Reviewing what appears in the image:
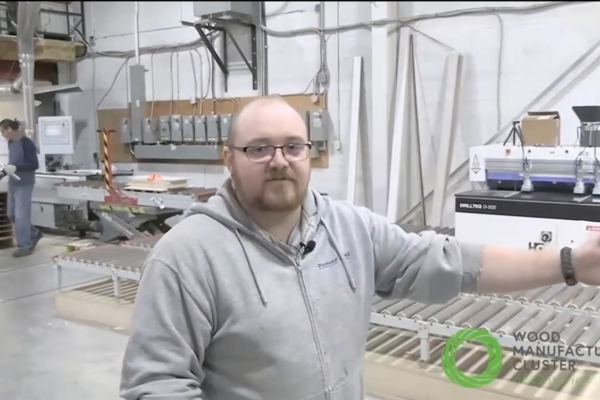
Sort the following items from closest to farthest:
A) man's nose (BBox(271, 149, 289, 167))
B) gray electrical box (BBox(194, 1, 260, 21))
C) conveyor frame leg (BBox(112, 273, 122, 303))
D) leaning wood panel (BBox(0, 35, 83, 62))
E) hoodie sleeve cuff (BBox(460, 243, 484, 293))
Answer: man's nose (BBox(271, 149, 289, 167)), hoodie sleeve cuff (BBox(460, 243, 484, 293)), leaning wood panel (BBox(0, 35, 83, 62)), gray electrical box (BBox(194, 1, 260, 21)), conveyor frame leg (BBox(112, 273, 122, 303))

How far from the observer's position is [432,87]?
4.39 m

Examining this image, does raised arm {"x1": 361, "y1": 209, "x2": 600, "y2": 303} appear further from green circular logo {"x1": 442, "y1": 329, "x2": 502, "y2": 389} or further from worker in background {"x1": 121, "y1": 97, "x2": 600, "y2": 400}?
green circular logo {"x1": 442, "y1": 329, "x2": 502, "y2": 389}

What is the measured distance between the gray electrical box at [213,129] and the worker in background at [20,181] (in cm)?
74

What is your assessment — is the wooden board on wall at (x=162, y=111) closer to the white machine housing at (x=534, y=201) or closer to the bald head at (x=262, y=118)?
the bald head at (x=262, y=118)

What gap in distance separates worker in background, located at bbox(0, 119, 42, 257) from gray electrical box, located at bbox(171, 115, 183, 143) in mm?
715

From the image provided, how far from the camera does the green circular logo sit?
8.46 feet

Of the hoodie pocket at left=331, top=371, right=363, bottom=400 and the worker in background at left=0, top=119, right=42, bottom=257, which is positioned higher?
the worker in background at left=0, top=119, right=42, bottom=257

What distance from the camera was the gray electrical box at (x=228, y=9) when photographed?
2168mm

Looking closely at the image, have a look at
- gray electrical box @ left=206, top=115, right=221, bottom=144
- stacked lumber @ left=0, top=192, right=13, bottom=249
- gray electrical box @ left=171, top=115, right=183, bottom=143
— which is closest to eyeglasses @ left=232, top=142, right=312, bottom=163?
stacked lumber @ left=0, top=192, right=13, bottom=249

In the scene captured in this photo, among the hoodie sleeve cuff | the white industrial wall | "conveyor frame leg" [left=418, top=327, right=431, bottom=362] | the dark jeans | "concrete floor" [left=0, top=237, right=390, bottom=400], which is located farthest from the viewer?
the white industrial wall

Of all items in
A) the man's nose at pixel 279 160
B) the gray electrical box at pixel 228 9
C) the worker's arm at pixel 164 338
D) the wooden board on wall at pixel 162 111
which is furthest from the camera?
the wooden board on wall at pixel 162 111

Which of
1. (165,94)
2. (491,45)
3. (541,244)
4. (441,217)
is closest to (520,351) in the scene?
(541,244)

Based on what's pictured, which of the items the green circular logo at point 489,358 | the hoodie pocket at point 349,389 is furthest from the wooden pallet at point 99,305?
the hoodie pocket at point 349,389

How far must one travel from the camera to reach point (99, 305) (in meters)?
3.00
